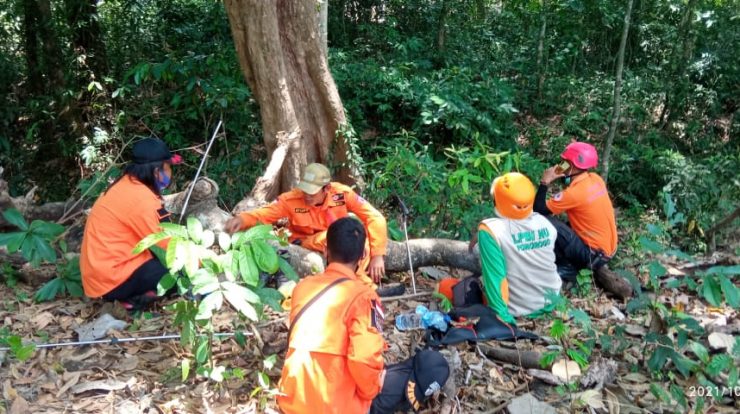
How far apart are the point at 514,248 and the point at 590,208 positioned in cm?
137

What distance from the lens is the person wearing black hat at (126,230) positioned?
12.7 ft

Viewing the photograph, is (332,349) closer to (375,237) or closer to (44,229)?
(375,237)

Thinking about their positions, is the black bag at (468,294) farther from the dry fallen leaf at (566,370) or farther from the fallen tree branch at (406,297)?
the dry fallen leaf at (566,370)

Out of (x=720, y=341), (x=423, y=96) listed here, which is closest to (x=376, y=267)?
(x=720, y=341)

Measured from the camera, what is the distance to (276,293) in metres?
A: 3.14

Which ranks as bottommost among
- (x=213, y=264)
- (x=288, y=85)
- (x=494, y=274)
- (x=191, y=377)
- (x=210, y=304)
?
(x=191, y=377)

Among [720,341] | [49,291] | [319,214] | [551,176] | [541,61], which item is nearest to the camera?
[720,341]

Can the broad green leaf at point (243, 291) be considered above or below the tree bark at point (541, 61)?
below

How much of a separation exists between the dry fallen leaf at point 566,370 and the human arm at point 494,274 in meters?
0.56

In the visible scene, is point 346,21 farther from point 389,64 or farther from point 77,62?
point 77,62

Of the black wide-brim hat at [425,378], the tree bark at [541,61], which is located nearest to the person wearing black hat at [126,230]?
the black wide-brim hat at [425,378]

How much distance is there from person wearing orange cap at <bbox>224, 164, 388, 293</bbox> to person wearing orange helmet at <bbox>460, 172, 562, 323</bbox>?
85cm

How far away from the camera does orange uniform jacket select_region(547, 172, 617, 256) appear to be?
4844mm

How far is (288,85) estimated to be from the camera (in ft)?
19.2
